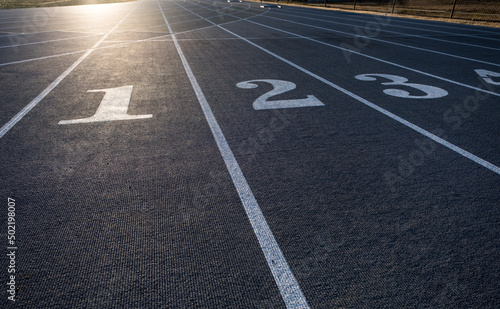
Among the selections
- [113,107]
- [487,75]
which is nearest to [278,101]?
[113,107]

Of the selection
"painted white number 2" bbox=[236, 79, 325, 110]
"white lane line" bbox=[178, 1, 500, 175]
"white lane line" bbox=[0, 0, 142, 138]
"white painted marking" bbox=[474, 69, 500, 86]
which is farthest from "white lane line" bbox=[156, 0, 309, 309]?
"white painted marking" bbox=[474, 69, 500, 86]

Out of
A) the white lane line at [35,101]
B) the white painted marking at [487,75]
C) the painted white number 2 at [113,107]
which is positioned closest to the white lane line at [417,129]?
the white painted marking at [487,75]

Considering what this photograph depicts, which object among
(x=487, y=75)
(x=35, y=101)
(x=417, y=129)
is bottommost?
(x=487, y=75)

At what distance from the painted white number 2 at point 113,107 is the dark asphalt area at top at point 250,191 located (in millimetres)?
40

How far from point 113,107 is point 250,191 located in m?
3.34

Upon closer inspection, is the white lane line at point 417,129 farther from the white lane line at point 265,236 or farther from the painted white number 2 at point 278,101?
the white lane line at point 265,236

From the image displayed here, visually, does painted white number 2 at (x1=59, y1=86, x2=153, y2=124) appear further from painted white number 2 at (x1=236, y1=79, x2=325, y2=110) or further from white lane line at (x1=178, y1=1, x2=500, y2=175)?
white lane line at (x1=178, y1=1, x2=500, y2=175)

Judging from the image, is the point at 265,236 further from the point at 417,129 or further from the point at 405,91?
the point at 405,91

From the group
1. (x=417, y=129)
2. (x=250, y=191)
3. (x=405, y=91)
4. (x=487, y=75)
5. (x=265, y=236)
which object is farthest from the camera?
(x=487, y=75)

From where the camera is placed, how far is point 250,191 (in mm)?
3258

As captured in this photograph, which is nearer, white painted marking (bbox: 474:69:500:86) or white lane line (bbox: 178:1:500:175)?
white lane line (bbox: 178:1:500:175)

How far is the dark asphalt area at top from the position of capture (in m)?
2.23

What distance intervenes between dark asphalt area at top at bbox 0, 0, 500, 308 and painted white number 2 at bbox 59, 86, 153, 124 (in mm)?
40

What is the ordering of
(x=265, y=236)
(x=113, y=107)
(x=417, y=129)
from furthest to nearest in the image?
(x=113, y=107), (x=417, y=129), (x=265, y=236)
